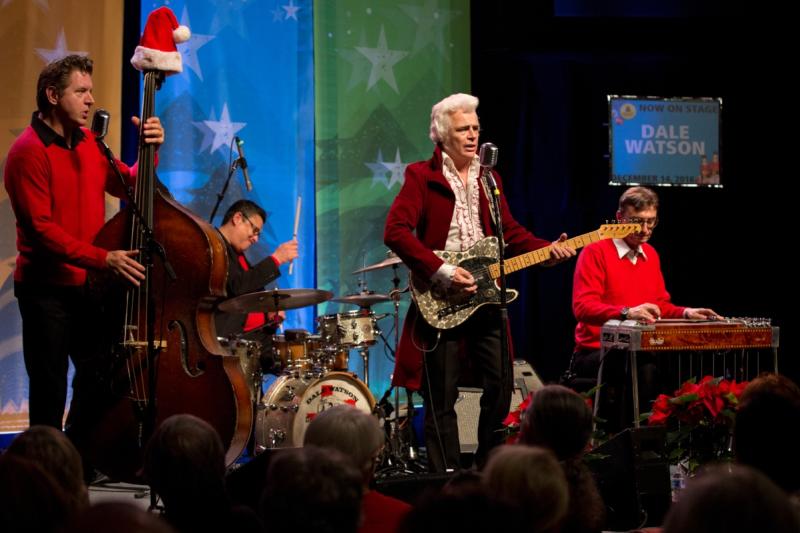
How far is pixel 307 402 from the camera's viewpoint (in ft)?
20.0

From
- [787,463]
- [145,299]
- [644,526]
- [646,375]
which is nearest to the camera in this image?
[787,463]

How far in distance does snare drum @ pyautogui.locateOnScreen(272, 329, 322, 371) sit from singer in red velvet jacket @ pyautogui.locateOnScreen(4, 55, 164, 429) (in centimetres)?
177

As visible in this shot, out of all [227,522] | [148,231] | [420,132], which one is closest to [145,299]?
[148,231]

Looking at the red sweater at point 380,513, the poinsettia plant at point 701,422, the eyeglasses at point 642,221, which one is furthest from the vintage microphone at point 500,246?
the red sweater at point 380,513

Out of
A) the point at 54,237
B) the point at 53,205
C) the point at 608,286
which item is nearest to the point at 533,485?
the point at 54,237

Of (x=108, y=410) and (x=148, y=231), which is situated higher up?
(x=148, y=231)

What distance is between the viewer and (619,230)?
217 inches

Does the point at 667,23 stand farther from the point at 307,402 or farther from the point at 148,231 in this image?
the point at 148,231

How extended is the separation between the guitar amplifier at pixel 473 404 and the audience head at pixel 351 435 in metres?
3.71

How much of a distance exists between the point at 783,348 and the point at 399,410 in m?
3.23

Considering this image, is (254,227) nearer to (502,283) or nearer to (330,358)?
(330,358)

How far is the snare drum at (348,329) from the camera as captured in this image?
6.34 m

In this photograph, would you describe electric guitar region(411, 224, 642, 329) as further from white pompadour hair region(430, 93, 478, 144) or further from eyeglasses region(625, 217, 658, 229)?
eyeglasses region(625, 217, 658, 229)

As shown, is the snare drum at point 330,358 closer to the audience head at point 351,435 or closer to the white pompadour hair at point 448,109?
the white pompadour hair at point 448,109
